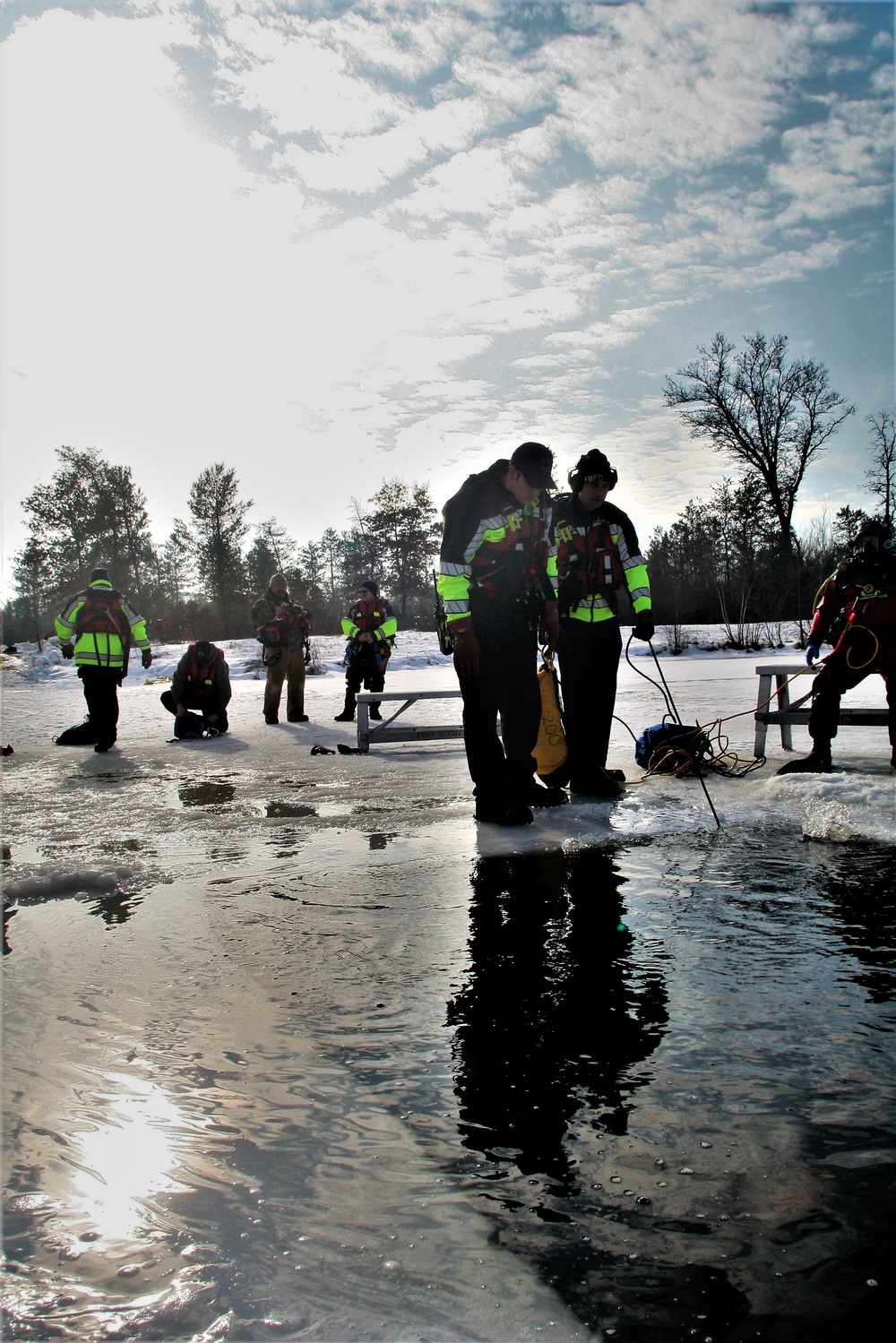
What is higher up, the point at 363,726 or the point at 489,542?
the point at 489,542

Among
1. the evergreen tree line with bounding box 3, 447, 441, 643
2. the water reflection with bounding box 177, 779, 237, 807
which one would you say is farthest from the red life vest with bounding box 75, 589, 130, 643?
the evergreen tree line with bounding box 3, 447, 441, 643

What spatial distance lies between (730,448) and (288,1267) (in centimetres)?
3677

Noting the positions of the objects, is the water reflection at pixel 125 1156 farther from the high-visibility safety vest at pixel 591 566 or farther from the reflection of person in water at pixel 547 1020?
the high-visibility safety vest at pixel 591 566

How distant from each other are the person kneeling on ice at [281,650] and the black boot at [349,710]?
572 mm

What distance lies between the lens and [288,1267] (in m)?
1.16

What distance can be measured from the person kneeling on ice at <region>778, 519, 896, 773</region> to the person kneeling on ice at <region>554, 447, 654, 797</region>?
1.30 m

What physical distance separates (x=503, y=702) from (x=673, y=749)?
5.64ft

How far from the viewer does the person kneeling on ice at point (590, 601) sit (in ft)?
16.7

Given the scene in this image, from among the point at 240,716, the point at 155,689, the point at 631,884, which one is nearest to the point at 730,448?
the point at 155,689

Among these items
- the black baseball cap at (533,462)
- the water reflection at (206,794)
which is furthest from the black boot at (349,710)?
the black baseball cap at (533,462)

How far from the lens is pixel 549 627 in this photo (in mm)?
4707

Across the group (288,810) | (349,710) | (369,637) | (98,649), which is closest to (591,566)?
(288,810)

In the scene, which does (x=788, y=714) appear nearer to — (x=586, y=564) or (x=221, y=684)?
(x=586, y=564)

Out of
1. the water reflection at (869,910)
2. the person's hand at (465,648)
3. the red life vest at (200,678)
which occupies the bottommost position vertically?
the water reflection at (869,910)
